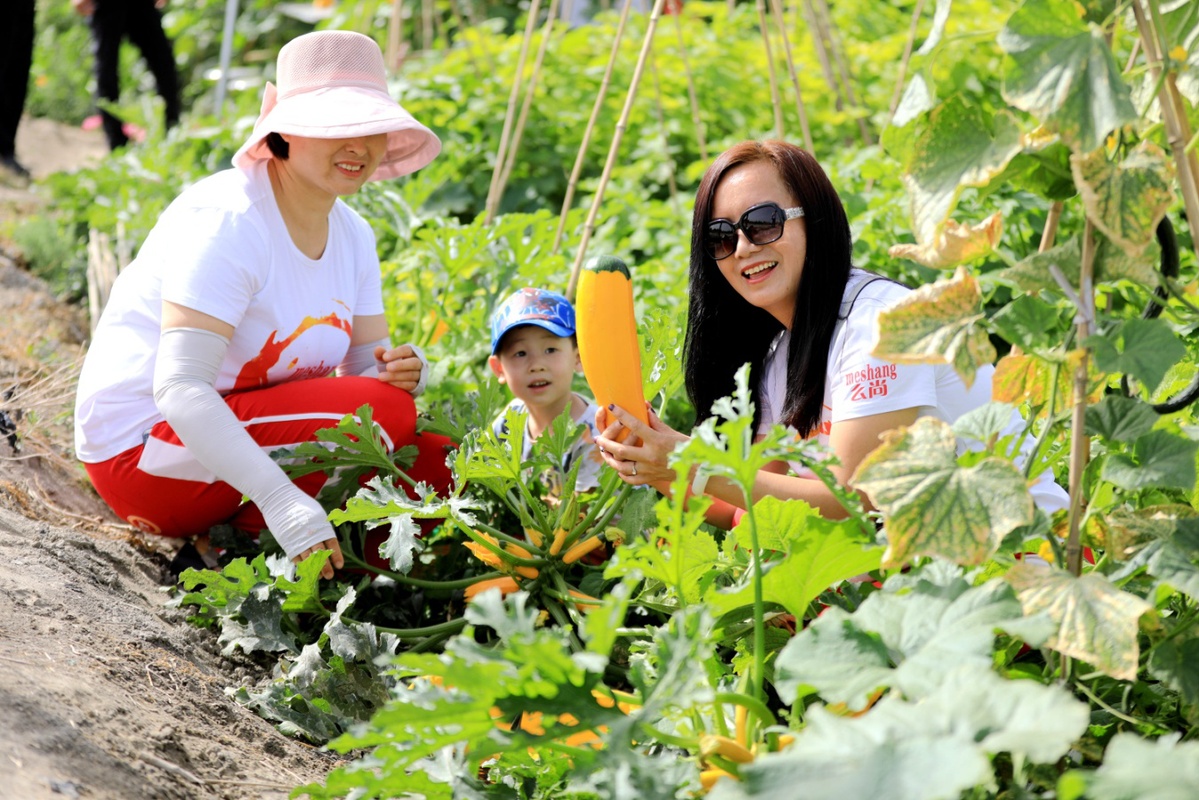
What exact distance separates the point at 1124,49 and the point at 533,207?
2627 mm

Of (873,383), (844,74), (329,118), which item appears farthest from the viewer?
(844,74)

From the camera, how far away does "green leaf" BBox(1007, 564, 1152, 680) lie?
51.1 inches

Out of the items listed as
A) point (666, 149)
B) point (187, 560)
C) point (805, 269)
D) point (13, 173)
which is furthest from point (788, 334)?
point (13, 173)

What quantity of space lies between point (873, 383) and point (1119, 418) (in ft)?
1.99

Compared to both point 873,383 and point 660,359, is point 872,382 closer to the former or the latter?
point 873,383

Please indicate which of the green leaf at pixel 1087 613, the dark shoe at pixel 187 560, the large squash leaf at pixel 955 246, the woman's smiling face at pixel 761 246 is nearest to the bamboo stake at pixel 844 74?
the woman's smiling face at pixel 761 246

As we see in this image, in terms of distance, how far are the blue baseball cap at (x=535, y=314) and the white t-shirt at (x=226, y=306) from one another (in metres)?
0.42

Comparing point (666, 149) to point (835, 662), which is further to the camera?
point (666, 149)

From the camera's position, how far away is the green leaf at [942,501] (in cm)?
135

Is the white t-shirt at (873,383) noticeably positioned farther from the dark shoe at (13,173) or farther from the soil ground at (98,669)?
the dark shoe at (13,173)

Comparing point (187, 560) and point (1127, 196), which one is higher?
point (1127, 196)

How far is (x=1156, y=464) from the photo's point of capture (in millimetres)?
1438

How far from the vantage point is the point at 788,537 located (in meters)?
1.71

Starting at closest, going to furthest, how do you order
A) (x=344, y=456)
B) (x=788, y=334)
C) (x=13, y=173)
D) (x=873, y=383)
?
(x=873, y=383) < (x=788, y=334) < (x=344, y=456) < (x=13, y=173)
